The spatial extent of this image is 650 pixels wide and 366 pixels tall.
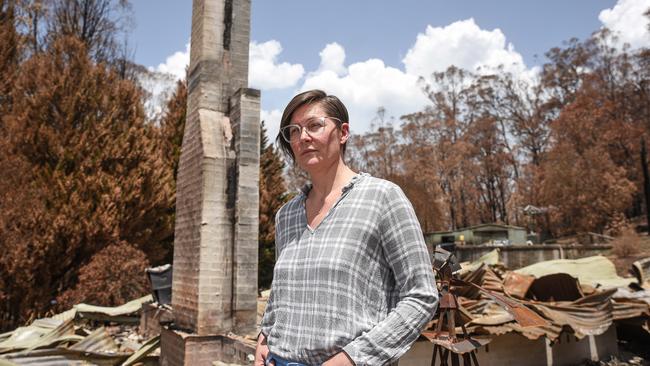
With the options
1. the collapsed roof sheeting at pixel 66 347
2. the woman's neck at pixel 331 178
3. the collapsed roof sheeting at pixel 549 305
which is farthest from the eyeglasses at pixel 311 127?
the collapsed roof sheeting at pixel 66 347

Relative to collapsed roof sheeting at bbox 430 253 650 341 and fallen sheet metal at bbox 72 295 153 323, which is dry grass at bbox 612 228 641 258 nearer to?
collapsed roof sheeting at bbox 430 253 650 341

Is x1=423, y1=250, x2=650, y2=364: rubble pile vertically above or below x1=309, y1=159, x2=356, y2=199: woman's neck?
below

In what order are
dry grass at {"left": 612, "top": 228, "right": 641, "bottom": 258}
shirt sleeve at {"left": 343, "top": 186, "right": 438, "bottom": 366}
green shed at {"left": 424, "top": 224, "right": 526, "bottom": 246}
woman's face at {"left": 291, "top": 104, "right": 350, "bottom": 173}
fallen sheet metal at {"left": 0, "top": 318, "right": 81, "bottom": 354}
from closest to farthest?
shirt sleeve at {"left": 343, "top": 186, "right": 438, "bottom": 366} < woman's face at {"left": 291, "top": 104, "right": 350, "bottom": 173} < fallen sheet metal at {"left": 0, "top": 318, "right": 81, "bottom": 354} < dry grass at {"left": 612, "top": 228, "right": 641, "bottom": 258} < green shed at {"left": 424, "top": 224, "right": 526, "bottom": 246}

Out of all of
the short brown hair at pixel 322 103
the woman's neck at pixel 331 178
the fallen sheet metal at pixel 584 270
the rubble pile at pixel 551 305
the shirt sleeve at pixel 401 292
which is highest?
the short brown hair at pixel 322 103

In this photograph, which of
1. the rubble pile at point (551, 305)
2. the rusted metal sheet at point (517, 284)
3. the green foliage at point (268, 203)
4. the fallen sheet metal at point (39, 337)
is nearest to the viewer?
the rubble pile at point (551, 305)

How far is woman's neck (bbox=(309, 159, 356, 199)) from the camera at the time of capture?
1722 mm

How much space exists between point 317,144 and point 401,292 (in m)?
0.59

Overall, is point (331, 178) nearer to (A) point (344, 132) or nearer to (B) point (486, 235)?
(A) point (344, 132)

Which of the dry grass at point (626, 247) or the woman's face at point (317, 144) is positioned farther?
the dry grass at point (626, 247)

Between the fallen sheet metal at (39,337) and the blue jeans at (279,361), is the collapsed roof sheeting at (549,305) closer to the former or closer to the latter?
the blue jeans at (279,361)

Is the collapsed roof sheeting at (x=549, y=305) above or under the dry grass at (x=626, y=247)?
under

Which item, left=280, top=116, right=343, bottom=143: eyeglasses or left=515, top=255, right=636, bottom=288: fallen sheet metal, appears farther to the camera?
left=515, top=255, right=636, bottom=288: fallen sheet metal

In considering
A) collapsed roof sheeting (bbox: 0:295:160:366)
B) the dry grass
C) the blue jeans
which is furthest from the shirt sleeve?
the dry grass

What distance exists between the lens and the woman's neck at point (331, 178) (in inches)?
67.8
